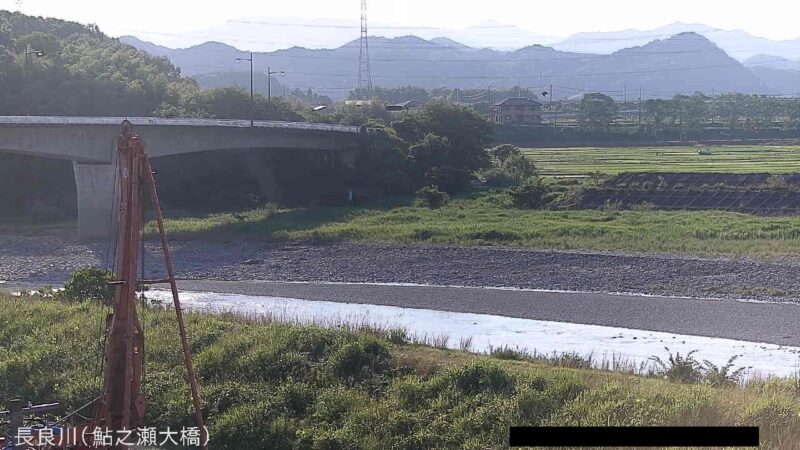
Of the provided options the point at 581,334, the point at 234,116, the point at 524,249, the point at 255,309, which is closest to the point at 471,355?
the point at 581,334

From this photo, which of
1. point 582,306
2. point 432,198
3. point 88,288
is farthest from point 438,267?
point 432,198

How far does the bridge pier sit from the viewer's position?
43750 mm

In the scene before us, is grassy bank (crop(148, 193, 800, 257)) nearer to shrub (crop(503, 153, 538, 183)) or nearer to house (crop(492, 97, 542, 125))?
shrub (crop(503, 153, 538, 183))

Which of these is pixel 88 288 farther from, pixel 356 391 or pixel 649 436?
pixel 649 436

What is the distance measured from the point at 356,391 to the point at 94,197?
3160 centimetres

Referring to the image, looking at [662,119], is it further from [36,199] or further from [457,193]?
[36,199]

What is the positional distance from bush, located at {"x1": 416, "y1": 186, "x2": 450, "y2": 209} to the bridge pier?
1727cm

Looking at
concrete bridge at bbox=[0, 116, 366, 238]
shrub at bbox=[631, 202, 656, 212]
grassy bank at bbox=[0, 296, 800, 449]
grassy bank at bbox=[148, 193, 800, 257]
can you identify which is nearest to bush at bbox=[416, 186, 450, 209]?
grassy bank at bbox=[148, 193, 800, 257]

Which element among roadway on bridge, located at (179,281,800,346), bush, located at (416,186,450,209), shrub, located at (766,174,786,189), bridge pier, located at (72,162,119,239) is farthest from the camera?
bush, located at (416,186,450,209)

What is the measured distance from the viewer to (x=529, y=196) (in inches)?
2069

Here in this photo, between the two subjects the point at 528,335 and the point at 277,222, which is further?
the point at 277,222

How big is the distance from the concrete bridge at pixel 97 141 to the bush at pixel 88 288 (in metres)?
12.8

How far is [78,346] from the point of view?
18000 millimetres

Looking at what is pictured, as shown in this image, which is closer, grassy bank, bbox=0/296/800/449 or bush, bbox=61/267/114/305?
grassy bank, bbox=0/296/800/449
